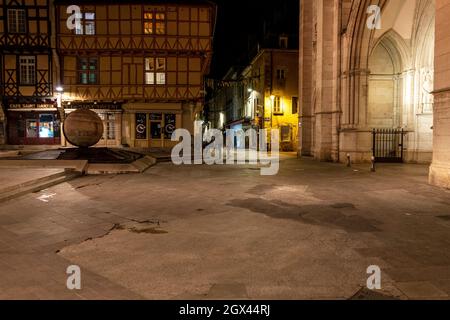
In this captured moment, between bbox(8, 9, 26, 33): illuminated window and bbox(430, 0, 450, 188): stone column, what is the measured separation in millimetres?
33294

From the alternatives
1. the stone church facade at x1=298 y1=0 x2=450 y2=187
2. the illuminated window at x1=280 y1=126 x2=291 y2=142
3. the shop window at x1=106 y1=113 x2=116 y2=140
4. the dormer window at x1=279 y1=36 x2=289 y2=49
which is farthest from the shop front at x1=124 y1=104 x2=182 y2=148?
the dormer window at x1=279 y1=36 x2=289 y2=49

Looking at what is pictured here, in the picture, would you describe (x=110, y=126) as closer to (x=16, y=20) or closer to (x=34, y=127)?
(x=34, y=127)

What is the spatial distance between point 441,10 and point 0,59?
114 ft

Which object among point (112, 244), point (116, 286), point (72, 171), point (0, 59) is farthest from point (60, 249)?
point (0, 59)

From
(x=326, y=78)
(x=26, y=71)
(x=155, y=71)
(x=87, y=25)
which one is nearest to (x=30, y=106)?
(x=26, y=71)

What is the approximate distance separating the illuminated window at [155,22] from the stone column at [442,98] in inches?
1002

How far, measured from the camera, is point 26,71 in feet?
117

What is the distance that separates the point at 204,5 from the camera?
34.6 meters

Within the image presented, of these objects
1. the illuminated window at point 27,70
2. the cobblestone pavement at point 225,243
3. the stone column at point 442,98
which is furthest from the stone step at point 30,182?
the illuminated window at point 27,70

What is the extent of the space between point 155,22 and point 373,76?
18.8 m

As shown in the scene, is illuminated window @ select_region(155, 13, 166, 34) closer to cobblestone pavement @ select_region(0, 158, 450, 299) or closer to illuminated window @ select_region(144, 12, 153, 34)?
illuminated window @ select_region(144, 12, 153, 34)

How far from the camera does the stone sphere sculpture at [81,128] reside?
21500 mm
